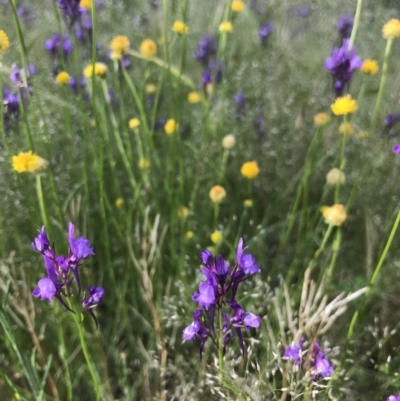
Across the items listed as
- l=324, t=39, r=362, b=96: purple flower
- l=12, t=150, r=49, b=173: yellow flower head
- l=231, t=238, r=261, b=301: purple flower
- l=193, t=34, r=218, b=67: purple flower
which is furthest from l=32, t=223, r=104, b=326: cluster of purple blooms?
l=193, t=34, r=218, b=67: purple flower

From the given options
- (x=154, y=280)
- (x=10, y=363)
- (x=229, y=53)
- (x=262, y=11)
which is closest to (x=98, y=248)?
(x=154, y=280)

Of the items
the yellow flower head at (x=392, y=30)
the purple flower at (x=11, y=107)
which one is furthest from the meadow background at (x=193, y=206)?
the yellow flower head at (x=392, y=30)

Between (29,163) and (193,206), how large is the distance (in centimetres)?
45

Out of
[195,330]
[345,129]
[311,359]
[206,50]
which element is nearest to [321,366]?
[311,359]

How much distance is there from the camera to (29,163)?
735 millimetres

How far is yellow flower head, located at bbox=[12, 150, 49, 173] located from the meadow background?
0.13ft

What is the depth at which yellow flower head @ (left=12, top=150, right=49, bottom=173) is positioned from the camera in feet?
2.39

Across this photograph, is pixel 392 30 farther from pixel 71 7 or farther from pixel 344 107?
pixel 71 7

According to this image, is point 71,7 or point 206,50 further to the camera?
point 206,50

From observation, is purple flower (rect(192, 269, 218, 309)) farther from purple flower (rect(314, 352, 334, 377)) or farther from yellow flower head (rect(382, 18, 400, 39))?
yellow flower head (rect(382, 18, 400, 39))

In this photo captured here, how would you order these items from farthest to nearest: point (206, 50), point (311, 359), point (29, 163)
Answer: point (206, 50) < point (29, 163) < point (311, 359)

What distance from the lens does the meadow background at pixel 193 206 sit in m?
0.78

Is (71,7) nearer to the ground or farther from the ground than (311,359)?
farther from the ground

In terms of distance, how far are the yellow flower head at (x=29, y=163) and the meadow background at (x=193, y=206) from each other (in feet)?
0.13
